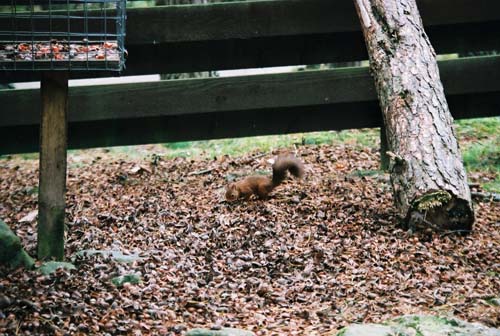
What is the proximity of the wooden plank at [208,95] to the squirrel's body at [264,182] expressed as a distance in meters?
1.06

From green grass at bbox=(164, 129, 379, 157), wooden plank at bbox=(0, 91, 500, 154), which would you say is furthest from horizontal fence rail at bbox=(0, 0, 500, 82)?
green grass at bbox=(164, 129, 379, 157)

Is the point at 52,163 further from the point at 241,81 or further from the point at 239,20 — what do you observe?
the point at 239,20

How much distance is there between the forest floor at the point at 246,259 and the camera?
4840 mm

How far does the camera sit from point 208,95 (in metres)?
8.08

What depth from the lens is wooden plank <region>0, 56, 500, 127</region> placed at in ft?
26.0

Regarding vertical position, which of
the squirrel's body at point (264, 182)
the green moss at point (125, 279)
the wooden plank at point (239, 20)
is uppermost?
the wooden plank at point (239, 20)

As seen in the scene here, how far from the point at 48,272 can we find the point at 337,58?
14.8 ft

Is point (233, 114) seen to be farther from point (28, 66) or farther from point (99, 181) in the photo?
point (28, 66)

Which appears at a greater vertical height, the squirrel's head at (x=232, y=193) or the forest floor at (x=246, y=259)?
the squirrel's head at (x=232, y=193)

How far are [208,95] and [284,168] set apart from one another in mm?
1334

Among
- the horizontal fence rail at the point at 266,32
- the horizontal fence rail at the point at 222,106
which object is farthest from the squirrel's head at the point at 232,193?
the horizontal fence rail at the point at 266,32

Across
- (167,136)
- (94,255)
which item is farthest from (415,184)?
(167,136)

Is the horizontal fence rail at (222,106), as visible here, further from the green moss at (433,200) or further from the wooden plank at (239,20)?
the green moss at (433,200)

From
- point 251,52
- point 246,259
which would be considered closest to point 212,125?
point 251,52
